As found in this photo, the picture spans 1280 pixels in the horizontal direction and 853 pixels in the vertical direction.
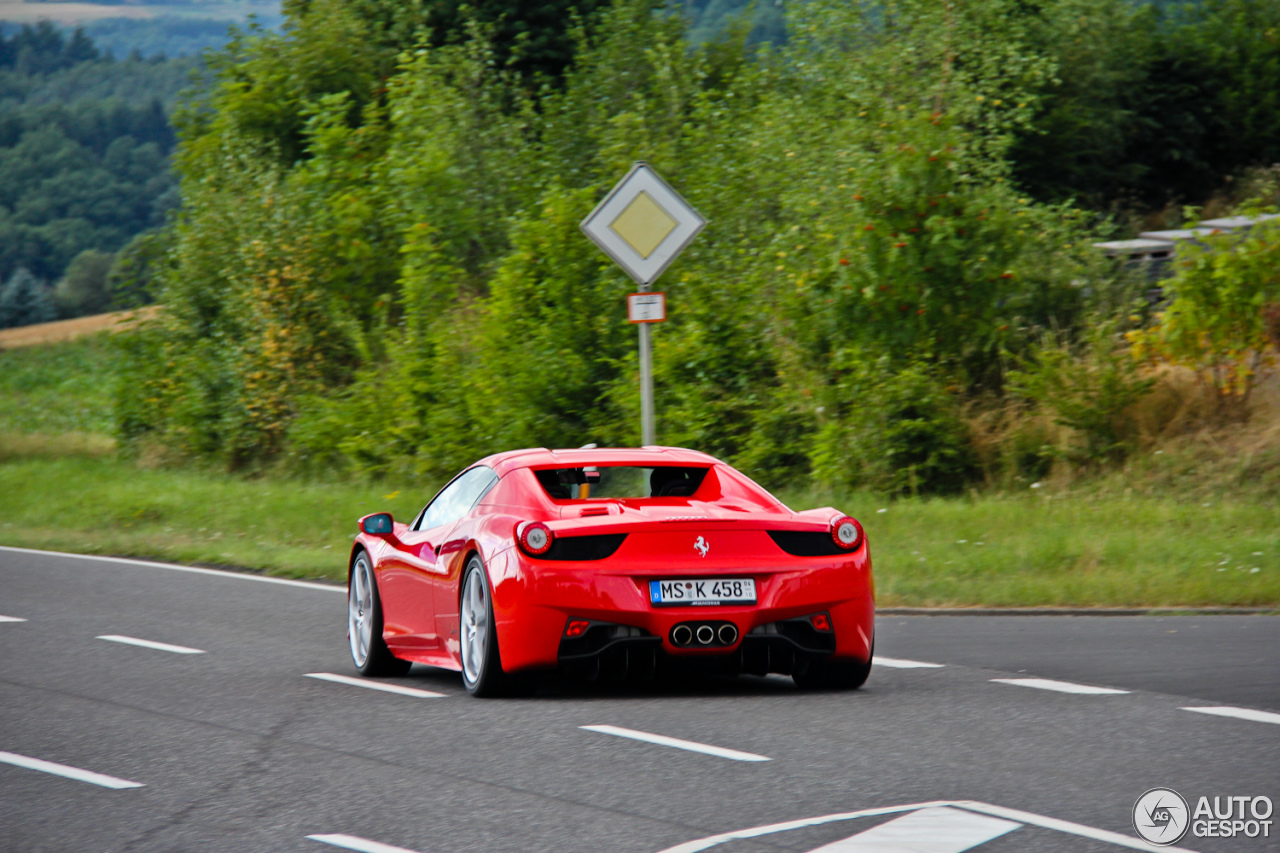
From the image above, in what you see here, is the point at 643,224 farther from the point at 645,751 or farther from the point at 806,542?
the point at 645,751

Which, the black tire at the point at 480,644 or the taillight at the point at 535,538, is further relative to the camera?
the black tire at the point at 480,644

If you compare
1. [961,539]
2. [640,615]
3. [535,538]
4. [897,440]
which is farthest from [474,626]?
[897,440]

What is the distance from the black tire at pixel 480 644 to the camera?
7.89m

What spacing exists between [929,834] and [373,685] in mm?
4510

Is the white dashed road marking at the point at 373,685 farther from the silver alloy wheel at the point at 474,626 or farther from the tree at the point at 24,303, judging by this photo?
the tree at the point at 24,303

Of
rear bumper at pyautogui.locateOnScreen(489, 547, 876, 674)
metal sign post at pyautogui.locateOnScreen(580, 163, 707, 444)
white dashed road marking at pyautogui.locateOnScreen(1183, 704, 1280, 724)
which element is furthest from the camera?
metal sign post at pyautogui.locateOnScreen(580, 163, 707, 444)

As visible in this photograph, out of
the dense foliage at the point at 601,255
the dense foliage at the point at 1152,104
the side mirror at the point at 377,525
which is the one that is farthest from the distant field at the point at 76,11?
the side mirror at the point at 377,525

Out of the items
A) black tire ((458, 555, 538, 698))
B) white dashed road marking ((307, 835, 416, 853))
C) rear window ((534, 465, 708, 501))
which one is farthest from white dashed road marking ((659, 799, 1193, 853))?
rear window ((534, 465, 708, 501))

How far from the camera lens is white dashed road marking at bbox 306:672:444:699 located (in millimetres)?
8508

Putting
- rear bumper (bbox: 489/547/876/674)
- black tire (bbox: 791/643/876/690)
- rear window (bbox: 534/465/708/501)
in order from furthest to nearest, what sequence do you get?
1. rear window (bbox: 534/465/708/501)
2. black tire (bbox: 791/643/876/690)
3. rear bumper (bbox: 489/547/876/674)

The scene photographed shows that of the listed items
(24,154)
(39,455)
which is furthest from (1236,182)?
(24,154)

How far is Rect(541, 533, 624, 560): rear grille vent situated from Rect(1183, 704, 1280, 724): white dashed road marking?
256 centimetres

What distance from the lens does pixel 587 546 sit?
769 centimetres

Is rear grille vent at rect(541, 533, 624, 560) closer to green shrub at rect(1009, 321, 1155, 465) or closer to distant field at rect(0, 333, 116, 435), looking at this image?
green shrub at rect(1009, 321, 1155, 465)
